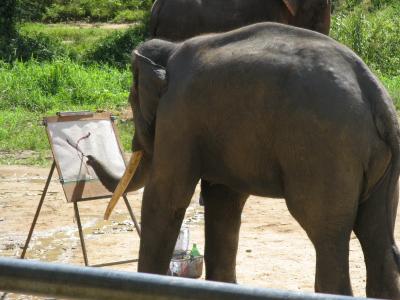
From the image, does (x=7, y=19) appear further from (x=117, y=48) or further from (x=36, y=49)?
(x=117, y=48)

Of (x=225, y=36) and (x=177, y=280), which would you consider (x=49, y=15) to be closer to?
(x=225, y=36)

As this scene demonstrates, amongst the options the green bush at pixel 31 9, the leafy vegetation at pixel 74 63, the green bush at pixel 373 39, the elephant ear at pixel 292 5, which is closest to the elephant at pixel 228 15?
A: the elephant ear at pixel 292 5

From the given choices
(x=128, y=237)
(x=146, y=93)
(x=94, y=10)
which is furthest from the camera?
(x=94, y=10)

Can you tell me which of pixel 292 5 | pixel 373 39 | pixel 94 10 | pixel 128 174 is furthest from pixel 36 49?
pixel 128 174

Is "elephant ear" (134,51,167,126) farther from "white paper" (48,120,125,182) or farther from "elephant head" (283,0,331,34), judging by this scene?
"elephant head" (283,0,331,34)

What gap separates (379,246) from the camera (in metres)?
4.39

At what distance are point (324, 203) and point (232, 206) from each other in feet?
3.89

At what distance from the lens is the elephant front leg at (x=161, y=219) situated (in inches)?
189

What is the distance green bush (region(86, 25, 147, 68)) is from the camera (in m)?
15.9

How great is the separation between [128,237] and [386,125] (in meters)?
3.59

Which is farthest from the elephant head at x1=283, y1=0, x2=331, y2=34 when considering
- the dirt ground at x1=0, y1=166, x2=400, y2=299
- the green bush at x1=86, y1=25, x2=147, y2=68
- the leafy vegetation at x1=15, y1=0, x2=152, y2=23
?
the leafy vegetation at x1=15, y1=0, x2=152, y2=23

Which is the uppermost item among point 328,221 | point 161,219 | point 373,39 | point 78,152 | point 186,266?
point 328,221

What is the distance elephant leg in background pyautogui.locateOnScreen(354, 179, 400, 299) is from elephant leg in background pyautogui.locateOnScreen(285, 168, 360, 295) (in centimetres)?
14

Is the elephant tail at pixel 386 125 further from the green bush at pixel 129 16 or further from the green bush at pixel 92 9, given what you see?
the green bush at pixel 92 9
